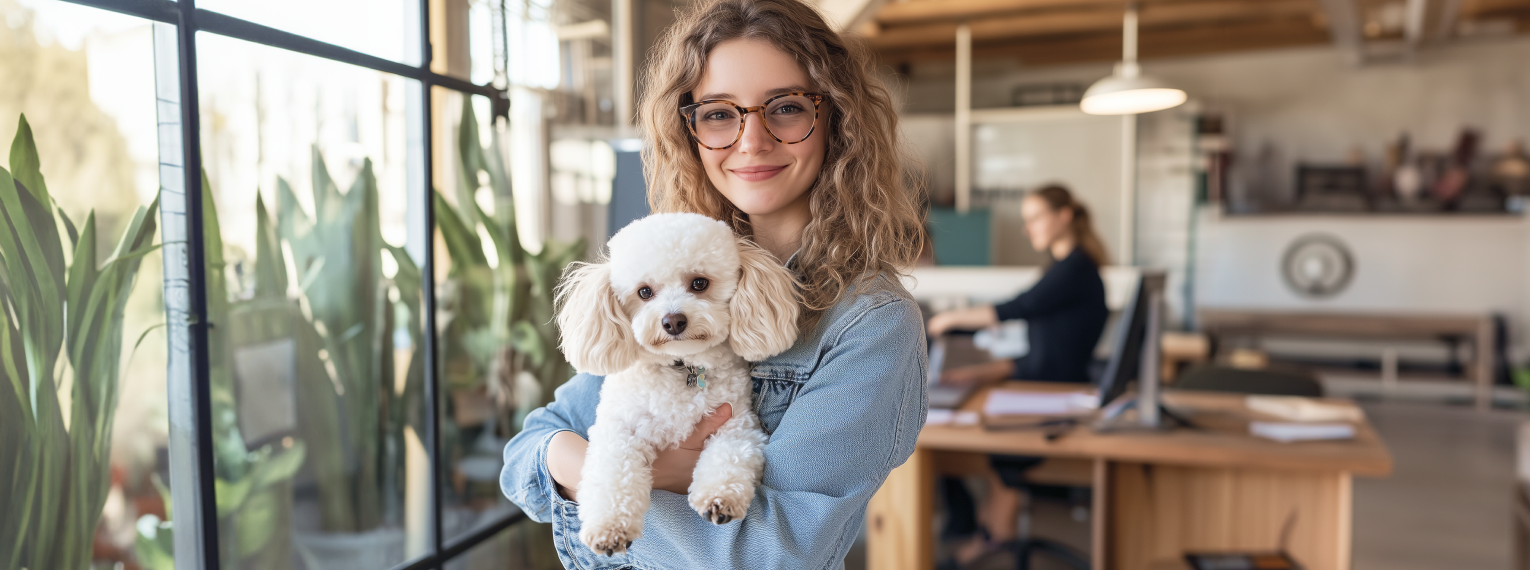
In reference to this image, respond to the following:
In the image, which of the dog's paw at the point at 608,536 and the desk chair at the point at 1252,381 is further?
the desk chair at the point at 1252,381

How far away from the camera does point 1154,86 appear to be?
10.6 ft

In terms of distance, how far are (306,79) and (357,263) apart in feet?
1.14

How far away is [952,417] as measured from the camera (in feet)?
8.14

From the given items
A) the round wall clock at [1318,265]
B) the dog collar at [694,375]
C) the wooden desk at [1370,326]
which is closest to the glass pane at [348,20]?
the dog collar at [694,375]

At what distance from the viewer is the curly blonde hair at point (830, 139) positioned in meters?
0.97

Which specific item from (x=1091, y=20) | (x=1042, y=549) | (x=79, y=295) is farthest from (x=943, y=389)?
(x=1091, y=20)

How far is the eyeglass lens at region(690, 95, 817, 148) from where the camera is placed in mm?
965

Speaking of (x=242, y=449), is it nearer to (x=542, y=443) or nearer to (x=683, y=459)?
(x=542, y=443)

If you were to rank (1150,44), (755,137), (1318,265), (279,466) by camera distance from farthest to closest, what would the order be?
(1318,265)
(1150,44)
(279,466)
(755,137)

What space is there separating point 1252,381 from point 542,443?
3102 millimetres

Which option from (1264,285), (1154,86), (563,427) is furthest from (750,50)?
(1264,285)

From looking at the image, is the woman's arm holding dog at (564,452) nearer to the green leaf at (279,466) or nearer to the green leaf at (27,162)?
the green leaf at (279,466)

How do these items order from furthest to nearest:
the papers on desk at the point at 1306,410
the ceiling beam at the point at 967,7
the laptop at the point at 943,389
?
the ceiling beam at the point at 967,7 → the laptop at the point at 943,389 → the papers on desk at the point at 1306,410

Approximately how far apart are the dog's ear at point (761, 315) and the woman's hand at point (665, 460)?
0.09m
